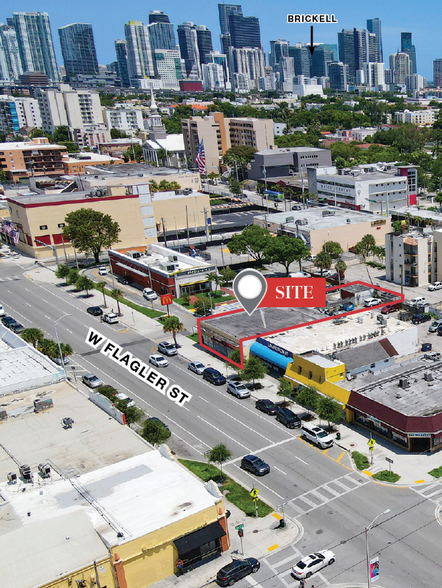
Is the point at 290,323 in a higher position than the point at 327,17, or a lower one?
lower

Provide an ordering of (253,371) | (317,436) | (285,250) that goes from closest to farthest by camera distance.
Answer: (317,436) < (253,371) < (285,250)

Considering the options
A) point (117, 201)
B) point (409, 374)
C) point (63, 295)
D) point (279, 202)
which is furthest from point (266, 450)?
point (279, 202)

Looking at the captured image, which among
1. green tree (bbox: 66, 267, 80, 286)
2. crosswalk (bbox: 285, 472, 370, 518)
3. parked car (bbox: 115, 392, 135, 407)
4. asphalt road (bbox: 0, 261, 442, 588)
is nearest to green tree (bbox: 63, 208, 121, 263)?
green tree (bbox: 66, 267, 80, 286)

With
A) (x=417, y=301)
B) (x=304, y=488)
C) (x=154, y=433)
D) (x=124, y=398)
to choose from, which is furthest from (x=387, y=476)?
(x=417, y=301)

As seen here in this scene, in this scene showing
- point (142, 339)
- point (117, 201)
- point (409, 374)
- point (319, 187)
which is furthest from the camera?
point (319, 187)

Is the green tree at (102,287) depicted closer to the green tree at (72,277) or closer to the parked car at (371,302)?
the green tree at (72,277)

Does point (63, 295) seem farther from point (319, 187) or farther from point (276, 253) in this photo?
point (319, 187)

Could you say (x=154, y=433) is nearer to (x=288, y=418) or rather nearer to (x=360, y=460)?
(x=288, y=418)

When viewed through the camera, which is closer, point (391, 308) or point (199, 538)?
point (199, 538)
